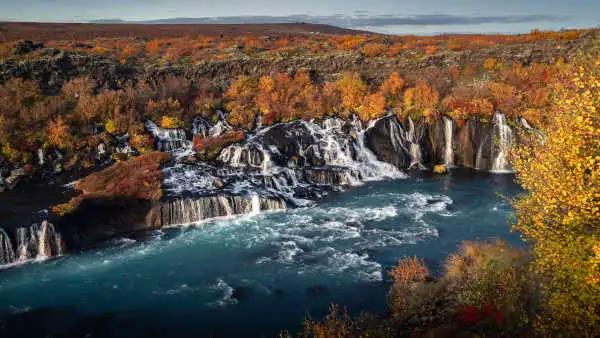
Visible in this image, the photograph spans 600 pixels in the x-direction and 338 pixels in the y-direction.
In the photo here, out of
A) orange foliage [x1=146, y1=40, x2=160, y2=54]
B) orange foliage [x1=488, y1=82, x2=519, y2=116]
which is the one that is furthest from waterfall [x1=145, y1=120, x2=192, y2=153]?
orange foliage [x1=488, y1=82, x2=519, y2=116]

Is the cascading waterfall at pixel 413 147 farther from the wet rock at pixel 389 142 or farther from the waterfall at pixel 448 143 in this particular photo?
the waterfall at pixel 448 143

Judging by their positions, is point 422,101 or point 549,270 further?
point 422,101

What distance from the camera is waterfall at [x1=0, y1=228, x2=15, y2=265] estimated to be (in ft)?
72.5

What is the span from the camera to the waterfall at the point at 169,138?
3683 centimetres

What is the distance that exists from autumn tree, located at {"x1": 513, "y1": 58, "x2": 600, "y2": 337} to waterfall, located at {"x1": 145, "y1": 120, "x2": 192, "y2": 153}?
30.3 metres

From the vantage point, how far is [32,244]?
74.8ft

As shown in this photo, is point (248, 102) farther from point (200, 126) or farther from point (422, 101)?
point (422, 101)

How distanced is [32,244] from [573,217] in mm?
24221

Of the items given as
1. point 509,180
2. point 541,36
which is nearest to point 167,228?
point 509,180

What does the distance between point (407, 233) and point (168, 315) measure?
45.6 feet

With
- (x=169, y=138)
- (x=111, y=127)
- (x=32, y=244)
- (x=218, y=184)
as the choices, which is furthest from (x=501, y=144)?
(x=32, y=244)

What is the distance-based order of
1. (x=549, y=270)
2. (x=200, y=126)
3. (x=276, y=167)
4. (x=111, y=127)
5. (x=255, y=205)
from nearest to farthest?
(x=549, y=270)
(x=255, y=205)
(x=276, y=167)
(x=111, y=127)
(x=200, y=126)

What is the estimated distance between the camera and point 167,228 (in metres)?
26.6

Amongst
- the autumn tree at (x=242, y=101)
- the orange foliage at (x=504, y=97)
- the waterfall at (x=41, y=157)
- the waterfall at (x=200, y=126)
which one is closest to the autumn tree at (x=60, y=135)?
the waterfall at (x=41, y=157)
